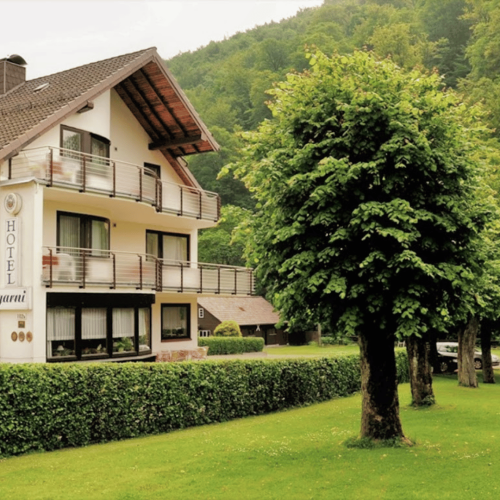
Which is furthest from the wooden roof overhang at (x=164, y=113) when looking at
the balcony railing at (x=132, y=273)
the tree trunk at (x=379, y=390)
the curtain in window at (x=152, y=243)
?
the tree trunk at (x=379, y=390)

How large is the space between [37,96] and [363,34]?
82897 mm

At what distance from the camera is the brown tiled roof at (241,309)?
7088 centimetres

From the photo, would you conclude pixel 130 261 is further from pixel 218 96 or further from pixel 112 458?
pixel 218 96

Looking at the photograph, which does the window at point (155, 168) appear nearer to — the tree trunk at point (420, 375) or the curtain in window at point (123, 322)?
the curtain in window at point (123, 322)

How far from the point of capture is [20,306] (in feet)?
71.4

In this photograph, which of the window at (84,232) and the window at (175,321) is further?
the window at (175,321)

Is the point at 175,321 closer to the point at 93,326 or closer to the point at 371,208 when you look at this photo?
the point at 93,326

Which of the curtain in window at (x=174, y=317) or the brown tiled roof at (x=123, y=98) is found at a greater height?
the brown tiled roof at (x=123, y=98)

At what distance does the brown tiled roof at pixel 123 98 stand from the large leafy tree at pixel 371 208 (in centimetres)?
1105

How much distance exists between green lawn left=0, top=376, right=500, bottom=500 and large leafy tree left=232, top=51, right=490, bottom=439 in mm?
1639

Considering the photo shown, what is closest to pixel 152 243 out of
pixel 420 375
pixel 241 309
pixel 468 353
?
pixel 420 375

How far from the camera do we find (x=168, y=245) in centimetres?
3102

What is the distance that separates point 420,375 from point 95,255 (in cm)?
1166

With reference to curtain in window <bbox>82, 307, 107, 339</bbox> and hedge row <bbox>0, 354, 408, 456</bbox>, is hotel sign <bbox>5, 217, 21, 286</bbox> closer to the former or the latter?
curtain in window <bbox>82, 307, 107, 339</bbox>
